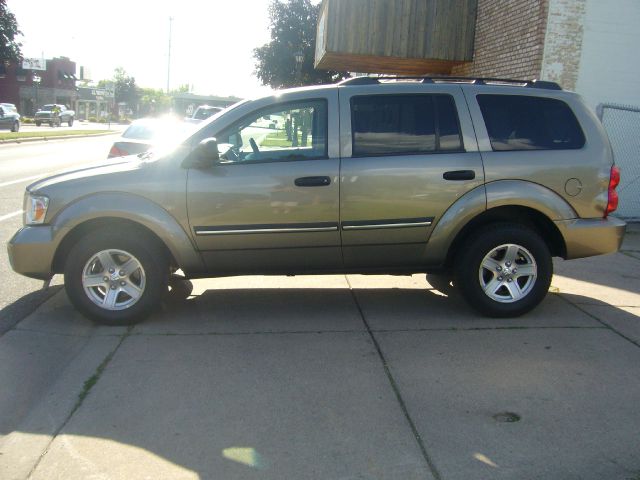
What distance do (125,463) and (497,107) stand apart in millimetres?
4029

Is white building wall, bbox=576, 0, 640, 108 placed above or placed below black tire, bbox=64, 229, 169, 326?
above

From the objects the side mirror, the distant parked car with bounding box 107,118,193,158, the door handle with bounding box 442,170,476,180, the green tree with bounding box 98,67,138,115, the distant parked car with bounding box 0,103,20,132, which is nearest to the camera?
the side mirror

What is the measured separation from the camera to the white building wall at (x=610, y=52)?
992 cm

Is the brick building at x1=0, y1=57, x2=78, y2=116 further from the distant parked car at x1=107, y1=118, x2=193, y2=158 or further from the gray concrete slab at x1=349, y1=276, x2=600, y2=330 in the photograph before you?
the gray concrete slab at x1=349, y1=276, x2=600, y2=330


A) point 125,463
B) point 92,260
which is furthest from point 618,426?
point 92,260

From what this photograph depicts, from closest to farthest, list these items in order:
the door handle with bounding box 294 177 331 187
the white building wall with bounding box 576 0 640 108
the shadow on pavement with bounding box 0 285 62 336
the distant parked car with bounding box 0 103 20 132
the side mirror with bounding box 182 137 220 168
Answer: the side mirror with bounding box 182 137 220 168
the door handle with bounding box 294 177 331 187
the shadow on pavement with bounding box 0 285 62 336
the white building wall with bounding box 576 0 640 108
the distant parked car with bounding box 0 103 20 132

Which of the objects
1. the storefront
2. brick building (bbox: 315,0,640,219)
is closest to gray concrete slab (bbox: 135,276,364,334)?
brick building (bbox: 315,0,640,219)

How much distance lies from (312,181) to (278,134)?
57 centimetres

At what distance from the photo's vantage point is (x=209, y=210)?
5.07 metres

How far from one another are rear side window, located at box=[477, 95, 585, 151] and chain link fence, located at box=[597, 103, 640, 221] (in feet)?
16.3

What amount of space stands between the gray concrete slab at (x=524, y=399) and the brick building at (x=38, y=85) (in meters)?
72.7

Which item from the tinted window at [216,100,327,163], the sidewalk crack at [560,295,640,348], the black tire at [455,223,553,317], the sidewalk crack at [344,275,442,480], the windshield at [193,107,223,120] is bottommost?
the sidewalk crack at [344,275,442,480]

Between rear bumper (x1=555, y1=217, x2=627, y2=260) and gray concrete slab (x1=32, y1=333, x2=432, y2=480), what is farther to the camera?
rear bumper (x1=555, y1=217, x2=627, y2=260)

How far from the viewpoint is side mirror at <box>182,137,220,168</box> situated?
4945 mm
